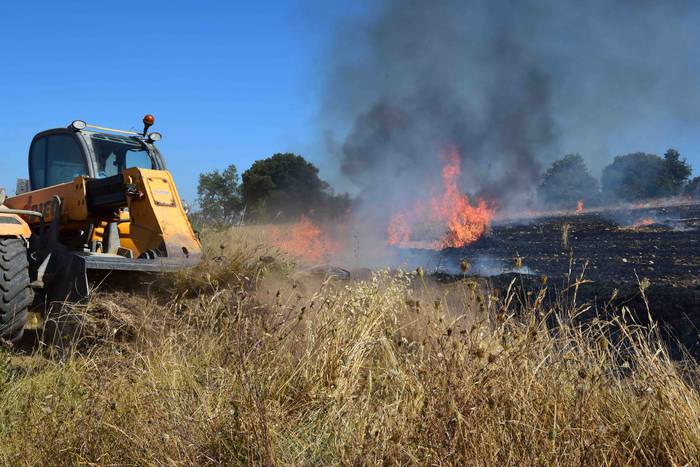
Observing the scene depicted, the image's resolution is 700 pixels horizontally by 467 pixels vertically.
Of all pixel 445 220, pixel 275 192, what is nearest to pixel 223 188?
pixel 275 192

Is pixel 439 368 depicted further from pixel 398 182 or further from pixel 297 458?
pixel 398 182

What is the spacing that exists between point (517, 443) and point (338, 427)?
96 cm

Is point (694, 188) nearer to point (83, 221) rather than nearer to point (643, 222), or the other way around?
point (643, 222)

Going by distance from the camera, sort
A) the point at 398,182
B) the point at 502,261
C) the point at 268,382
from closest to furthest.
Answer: the point at 268,382
the point at 502,261
the point at 398,182

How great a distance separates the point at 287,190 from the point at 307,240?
8.91 meters

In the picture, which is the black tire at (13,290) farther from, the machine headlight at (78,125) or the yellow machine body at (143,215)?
the machine headlight at (78,125)

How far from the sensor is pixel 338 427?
3.43 meters

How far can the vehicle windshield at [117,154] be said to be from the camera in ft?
25.5

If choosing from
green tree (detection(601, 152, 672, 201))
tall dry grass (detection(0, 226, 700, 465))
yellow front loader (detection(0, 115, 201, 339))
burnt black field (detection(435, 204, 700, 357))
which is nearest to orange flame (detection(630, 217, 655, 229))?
burnt black field (detection(435, 204, 700, 357))

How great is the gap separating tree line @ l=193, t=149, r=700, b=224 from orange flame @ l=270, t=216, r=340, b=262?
0.65 metres

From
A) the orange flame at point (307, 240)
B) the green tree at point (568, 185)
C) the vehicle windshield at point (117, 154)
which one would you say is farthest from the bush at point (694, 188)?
the vehicle windshield at point (117, 154)

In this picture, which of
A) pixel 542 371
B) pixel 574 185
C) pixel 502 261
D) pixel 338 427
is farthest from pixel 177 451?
pixel 574 185

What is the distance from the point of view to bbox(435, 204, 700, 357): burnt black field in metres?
8.94

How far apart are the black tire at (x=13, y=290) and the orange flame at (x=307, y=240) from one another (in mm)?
5608
